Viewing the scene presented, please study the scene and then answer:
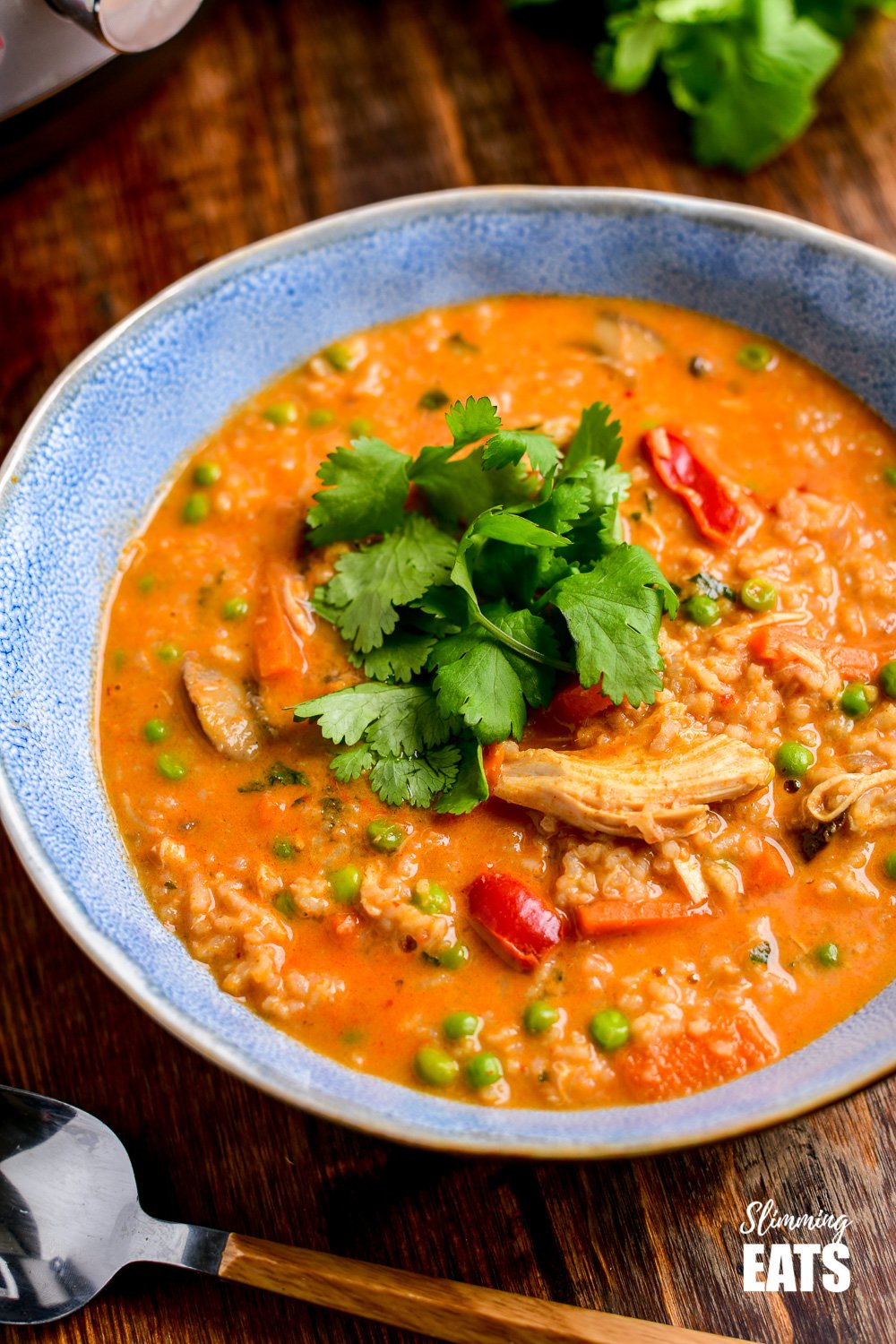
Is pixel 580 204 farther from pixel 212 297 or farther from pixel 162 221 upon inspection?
pixel 162 221

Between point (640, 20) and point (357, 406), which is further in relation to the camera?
point (640, 20)

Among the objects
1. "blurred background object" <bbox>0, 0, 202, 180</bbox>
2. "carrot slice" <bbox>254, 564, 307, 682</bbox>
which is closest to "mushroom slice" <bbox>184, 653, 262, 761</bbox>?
"carrot slice" <bbox>254, 564, 307, 682</bbox>

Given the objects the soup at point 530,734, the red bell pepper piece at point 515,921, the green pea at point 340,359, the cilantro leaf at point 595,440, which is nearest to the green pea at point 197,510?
the soup at point 530,734

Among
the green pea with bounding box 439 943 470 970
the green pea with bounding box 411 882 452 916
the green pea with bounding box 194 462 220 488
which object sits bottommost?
the green pea with bounding box 439 943 470 970

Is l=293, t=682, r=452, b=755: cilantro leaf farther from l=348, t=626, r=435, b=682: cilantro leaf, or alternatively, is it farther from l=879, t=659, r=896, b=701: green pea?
l=879, t=659, r=896, b=701: green pea

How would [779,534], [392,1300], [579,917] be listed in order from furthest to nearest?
1. [779,534]
2. [579,917]
3. [392,1300]

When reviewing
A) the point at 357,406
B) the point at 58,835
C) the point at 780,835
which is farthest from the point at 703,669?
the point at 58,835

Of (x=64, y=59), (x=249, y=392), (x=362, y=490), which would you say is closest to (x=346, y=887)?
(x=362, y=490)

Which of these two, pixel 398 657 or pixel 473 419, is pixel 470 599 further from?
pixel 473 419
